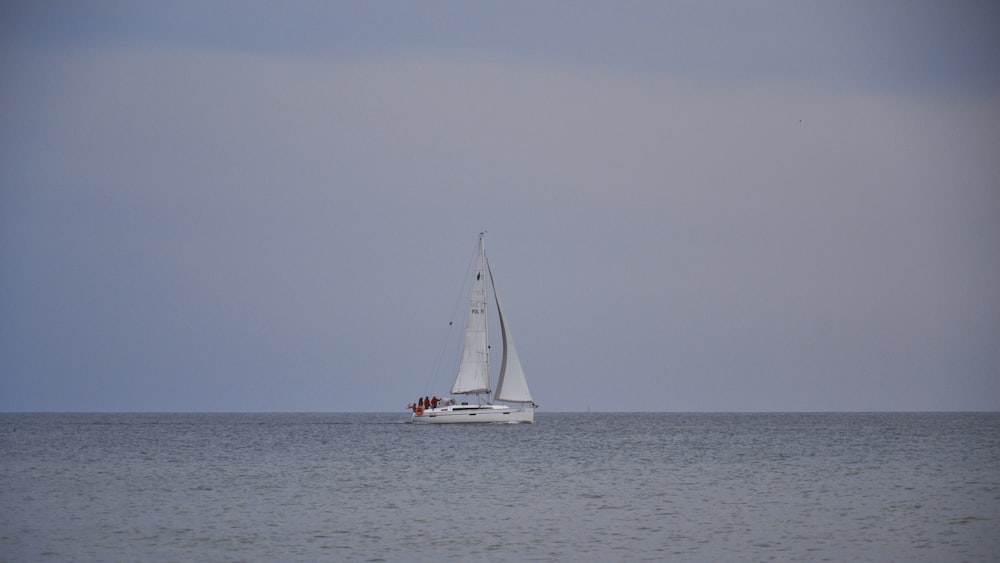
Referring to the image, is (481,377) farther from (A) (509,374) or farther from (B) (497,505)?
(B) (497,505)

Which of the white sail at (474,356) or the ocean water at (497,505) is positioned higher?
the white sail at (474,356)

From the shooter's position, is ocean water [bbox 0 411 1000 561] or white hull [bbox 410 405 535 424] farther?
white hull [bbox 410 405 535 424]

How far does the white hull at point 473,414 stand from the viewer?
8219cm

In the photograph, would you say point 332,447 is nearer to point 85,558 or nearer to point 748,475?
point 748,475

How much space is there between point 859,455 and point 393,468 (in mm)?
25400

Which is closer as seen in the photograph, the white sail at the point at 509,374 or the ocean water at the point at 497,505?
the ocean water at the point at 497,505

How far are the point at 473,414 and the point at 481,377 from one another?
2.67 m

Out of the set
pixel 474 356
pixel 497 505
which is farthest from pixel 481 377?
pixel 497 505

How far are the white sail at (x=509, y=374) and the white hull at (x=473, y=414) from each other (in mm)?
955

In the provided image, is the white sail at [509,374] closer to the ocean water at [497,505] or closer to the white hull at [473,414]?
the white hull at [473,414]

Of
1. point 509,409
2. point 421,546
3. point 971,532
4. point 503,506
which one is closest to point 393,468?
point 503,506

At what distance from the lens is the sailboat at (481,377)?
8225cm

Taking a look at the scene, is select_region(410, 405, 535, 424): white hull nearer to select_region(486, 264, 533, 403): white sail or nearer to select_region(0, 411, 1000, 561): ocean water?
select_region(486, 264, 533, 403): white sail

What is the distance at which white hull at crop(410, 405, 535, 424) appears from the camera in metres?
82.2
